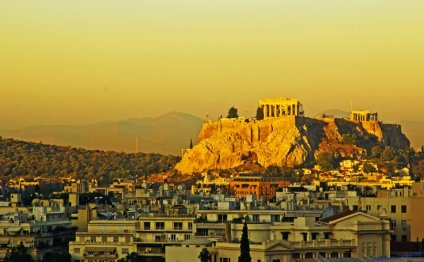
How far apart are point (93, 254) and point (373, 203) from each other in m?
21.2

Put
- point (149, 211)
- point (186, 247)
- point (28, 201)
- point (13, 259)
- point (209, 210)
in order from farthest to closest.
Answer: point (28, 201) → point (149, 211) → point (209, 210) → point (13, 259) → point (186, 247)

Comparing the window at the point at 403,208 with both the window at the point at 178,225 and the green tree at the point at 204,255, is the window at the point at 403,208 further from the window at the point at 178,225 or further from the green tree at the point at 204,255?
the green tree at the point at 204,255

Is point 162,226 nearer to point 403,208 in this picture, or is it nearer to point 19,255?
point 19,255

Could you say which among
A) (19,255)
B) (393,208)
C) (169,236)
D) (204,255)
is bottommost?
(19,255)

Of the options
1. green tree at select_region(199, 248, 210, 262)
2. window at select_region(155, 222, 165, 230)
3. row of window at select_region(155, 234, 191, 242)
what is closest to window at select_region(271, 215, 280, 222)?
row of window at select_region(155, 234, 191, 242)

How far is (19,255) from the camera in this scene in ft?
326

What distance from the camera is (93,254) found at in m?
101

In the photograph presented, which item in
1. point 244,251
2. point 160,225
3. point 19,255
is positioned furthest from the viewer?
point 160,225

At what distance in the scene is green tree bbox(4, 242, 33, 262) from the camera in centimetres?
9838

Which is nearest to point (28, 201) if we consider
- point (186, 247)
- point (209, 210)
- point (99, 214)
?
point (99, 214)

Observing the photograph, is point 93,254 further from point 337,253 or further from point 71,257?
point 337,253

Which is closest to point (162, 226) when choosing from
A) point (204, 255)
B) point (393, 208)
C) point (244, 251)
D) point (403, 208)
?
point (204, 255)

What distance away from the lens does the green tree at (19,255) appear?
323ft

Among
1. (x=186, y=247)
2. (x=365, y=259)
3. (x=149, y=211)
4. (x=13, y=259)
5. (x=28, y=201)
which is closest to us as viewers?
(x=365, y=259)
